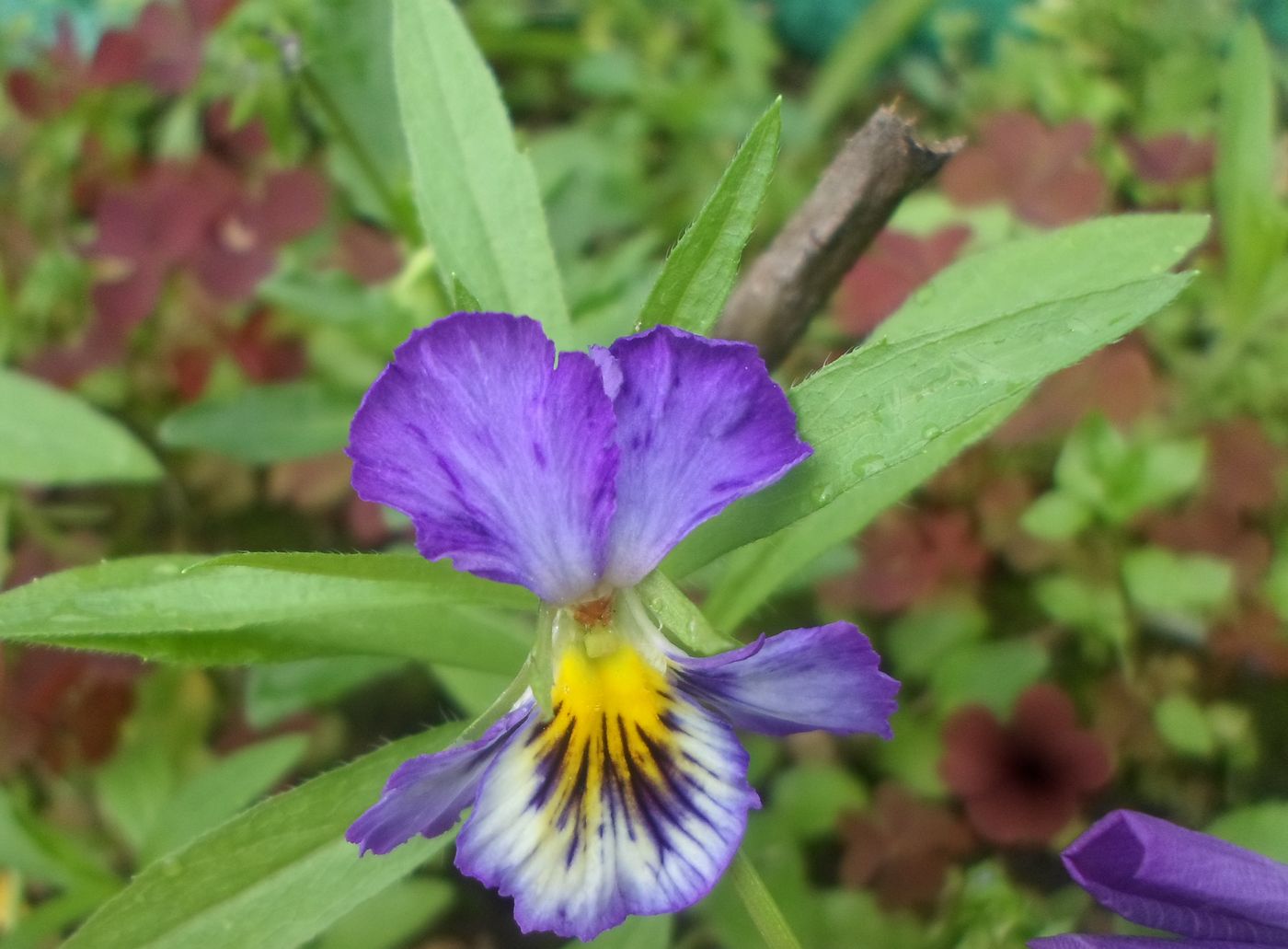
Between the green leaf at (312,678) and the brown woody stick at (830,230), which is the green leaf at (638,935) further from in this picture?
the brown woody stick at (830,230)

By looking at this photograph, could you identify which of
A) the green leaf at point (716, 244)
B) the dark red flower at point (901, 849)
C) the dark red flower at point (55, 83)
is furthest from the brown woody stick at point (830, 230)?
the dark red flower at point (55, 83)

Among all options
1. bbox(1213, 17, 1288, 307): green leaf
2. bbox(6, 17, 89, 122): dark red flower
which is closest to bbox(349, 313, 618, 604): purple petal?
bbox(1213, 17, 1288, 307): green leaf

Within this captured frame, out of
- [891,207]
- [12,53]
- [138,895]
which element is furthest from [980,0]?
[138,895]

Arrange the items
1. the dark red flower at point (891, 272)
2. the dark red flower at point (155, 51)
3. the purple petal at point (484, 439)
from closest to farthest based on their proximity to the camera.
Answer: the purple petal at point (484, 439), the dark red flower at point (891, 272), the dark red flower at point (155, 51)

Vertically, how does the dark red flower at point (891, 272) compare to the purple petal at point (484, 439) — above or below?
below

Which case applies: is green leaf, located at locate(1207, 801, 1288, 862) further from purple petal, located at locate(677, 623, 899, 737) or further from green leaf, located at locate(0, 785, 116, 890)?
green leaf, located at locate(0, 785, 116, 890)

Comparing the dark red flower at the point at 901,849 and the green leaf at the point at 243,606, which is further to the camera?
the dark red flower at the point at 901,849
